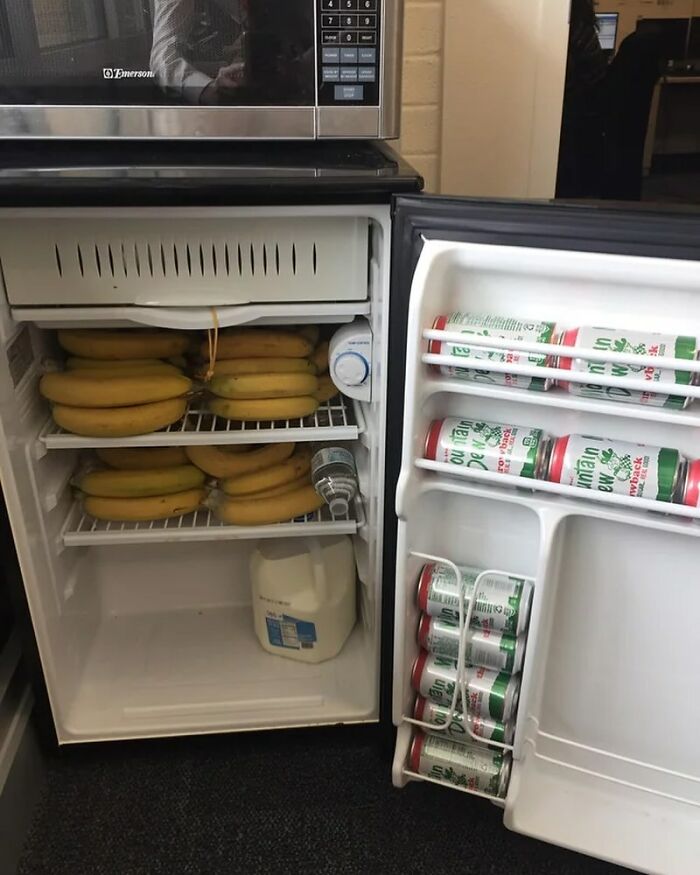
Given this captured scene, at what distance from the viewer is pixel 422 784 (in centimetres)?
137

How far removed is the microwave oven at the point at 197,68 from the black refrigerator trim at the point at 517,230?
0.66ft

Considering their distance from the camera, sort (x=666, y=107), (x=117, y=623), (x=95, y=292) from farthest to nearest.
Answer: (x=117, y=623)
(x=666, y=107)
(x=95, y=292)

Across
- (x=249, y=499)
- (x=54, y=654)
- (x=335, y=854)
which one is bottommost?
(x=335, y=854)

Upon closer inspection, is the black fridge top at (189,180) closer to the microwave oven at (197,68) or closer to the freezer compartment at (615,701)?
the microwave oven at (197,68)

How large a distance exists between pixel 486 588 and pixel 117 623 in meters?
0.89

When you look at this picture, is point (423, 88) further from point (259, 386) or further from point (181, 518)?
point (181, 518)

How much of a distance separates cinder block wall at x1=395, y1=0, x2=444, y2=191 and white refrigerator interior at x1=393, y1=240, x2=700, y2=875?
650 mm

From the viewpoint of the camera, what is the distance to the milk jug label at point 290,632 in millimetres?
1512

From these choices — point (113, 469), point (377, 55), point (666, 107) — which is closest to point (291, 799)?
point (113, 469)

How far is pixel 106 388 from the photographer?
48.5 inches

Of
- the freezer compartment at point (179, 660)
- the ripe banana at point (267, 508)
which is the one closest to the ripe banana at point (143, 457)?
the ripe banana at point (267, 508)

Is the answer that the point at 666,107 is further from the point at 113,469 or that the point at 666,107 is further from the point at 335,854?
the point at 335,854

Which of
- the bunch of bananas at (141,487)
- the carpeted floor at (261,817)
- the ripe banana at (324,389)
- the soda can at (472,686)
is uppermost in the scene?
the ripe banana at (324,389)

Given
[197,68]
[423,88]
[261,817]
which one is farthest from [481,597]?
[423,88]
